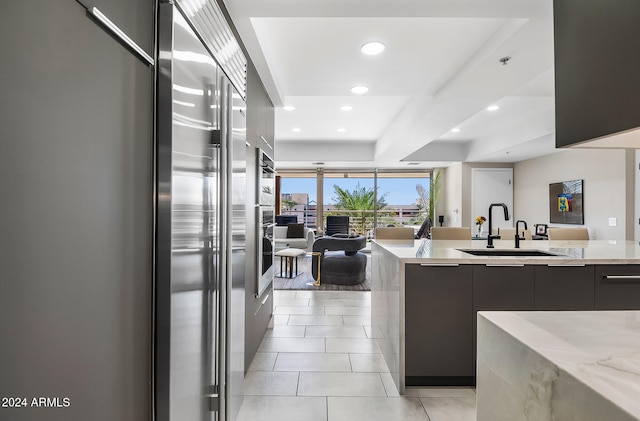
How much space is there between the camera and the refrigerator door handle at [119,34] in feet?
2.59

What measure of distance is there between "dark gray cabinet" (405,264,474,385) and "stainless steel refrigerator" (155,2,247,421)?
115cm

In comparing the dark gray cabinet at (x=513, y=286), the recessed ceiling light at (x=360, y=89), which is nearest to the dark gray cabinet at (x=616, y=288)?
the dark gray cabinet at (x=513, y=286)

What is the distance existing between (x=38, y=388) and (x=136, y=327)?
359mm

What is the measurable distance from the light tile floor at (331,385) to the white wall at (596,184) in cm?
413

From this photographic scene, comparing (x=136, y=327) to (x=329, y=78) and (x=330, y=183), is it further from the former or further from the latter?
(x=330, y=183)

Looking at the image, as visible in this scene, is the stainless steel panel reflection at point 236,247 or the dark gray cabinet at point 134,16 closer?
the dark gray cabinet at point 134,16

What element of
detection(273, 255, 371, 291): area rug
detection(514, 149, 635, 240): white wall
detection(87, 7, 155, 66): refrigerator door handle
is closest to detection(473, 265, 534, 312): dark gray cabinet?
detection(87, 7, 155, 66): refrigerator door handle

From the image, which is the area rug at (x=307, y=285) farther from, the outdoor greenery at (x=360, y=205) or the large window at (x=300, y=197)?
the large window at (x=300, y=197)

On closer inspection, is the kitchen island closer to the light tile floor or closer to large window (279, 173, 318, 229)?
the light tile floor

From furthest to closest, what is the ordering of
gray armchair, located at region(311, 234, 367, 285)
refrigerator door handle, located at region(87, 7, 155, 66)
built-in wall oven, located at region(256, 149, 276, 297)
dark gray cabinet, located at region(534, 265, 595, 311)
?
1. gray armchair, located at region(311, 234, 367, 285)
2. built-in wall oven, located at region(256, 149, 276, 297)
3. dark gray cabinet, located at region(534, 265, 595, 311)
4. refrigerator door handle, located at region(87, 7, 155, 66)

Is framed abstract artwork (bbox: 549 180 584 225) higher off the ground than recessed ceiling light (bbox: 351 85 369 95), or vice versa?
recessed ceiling light (bbox: 351 85 369 95)

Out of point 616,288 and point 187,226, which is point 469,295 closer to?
point 616,288

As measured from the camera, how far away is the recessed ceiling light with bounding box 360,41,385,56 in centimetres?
263

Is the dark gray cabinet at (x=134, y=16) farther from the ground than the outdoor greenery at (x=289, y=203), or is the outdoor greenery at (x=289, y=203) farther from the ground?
the dark gray cabinet at (x=134, y=16)
